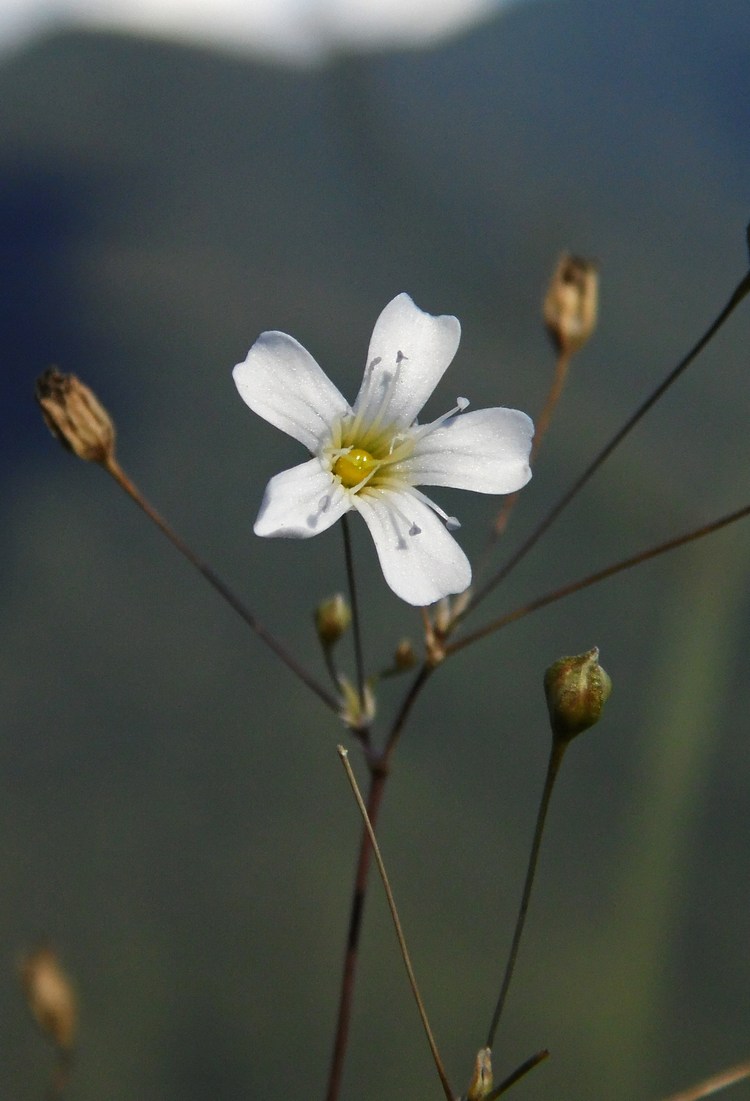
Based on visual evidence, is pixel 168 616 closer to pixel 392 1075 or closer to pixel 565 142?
pixel 392 1075

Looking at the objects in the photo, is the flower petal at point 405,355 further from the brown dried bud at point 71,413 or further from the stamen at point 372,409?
the brown dried bud at point 71,413

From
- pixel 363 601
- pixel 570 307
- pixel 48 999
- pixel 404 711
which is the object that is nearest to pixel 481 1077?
pixel 404 711

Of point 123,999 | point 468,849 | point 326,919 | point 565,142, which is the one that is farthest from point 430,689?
point 565,142

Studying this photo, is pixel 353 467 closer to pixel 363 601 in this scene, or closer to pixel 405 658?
pixel 405 658

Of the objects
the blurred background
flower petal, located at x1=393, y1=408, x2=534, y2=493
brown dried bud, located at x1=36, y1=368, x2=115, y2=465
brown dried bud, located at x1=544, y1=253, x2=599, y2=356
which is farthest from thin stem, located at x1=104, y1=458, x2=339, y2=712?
the blurred background

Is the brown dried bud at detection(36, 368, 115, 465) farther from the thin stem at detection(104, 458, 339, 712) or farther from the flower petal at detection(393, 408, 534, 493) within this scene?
the flower petal at detection(393, 408, 534, 493)
